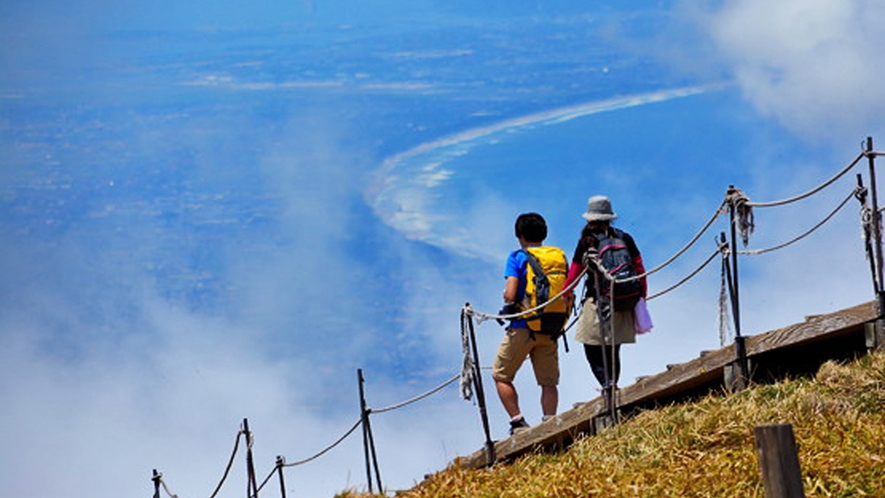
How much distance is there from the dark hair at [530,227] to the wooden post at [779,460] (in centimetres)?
437

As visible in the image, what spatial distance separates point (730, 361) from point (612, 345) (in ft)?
2.15

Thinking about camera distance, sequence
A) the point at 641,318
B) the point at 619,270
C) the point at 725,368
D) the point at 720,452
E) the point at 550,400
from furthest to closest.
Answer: the point at 550,400 < the point at 641,318 < the point at 619,270 < the point at 725,368 < the point at 720,452

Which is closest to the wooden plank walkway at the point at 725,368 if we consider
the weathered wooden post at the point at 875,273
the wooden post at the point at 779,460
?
the weathered wooden post at the point at 875,273

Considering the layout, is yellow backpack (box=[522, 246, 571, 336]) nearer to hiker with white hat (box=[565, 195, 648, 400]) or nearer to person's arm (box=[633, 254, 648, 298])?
hiker with white hat (box=[565, 195, 648, 400])

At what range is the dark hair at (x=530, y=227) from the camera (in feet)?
30.2

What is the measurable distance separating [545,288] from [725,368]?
3.76ft

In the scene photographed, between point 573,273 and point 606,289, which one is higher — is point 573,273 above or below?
above

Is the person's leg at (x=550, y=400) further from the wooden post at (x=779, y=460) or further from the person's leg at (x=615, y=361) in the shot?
the wooden post at (x=779, y=460)

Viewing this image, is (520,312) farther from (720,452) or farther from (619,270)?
(720,452)

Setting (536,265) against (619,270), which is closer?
(619,270)

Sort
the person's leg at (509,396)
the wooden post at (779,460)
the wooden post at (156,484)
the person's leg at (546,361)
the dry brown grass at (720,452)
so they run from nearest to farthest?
the wooden post at (779,460)
the dry brown grass at (720,452)
the person's leg at (546,361)
the person's leg at (509,396)
the wooden post at (156,484)

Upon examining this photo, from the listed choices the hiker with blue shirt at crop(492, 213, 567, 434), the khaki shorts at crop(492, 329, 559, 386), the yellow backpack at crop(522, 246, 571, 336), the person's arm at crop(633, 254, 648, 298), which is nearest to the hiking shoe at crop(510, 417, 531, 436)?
the hiker with blue shirt at crop(492, 213, 567, 434)

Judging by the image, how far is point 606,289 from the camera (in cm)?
888

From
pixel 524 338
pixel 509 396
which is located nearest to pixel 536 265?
pixel 524 338
